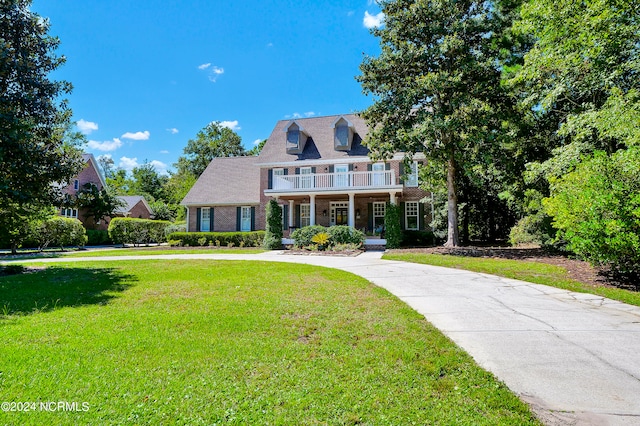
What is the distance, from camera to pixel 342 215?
884 inches

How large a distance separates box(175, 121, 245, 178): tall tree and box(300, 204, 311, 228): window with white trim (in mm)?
24818

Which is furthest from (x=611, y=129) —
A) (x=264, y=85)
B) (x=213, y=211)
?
(x=213, y=211)

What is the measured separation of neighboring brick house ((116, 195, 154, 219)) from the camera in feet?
113

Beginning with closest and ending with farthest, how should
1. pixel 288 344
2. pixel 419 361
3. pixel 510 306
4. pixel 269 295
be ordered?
1. pixel 419 361
2. pixel 288 344
3. pixel 510 306
4. pixel 269 295

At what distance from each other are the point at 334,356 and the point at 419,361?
0.92 m

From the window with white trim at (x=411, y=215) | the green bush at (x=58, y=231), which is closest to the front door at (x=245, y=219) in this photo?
the window with white trim at (x=411, y=215)

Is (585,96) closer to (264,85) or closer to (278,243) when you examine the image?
(278,243)

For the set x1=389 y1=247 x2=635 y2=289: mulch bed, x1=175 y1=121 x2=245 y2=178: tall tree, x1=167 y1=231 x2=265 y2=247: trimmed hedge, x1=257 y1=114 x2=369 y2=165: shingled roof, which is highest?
x1=175 y1=121 x2=245 y2=178: tall tree

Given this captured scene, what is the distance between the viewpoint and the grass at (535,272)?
22.2 feet

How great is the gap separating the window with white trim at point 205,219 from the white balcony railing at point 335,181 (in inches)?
258

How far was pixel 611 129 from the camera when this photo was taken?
28.7ft

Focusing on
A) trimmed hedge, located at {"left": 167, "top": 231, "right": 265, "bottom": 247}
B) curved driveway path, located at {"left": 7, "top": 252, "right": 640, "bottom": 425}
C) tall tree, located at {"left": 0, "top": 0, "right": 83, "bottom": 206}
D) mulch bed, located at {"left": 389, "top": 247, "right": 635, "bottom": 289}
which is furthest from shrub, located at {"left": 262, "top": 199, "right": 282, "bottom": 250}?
curved driveway path, located at {"left": 7, "top": 252, "right": 640, "bottom": 425}

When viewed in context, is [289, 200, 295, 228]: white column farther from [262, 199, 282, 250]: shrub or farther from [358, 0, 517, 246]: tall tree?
[358, 0, 517, 246]: tall tree

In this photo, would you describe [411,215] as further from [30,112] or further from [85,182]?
[85,182]
